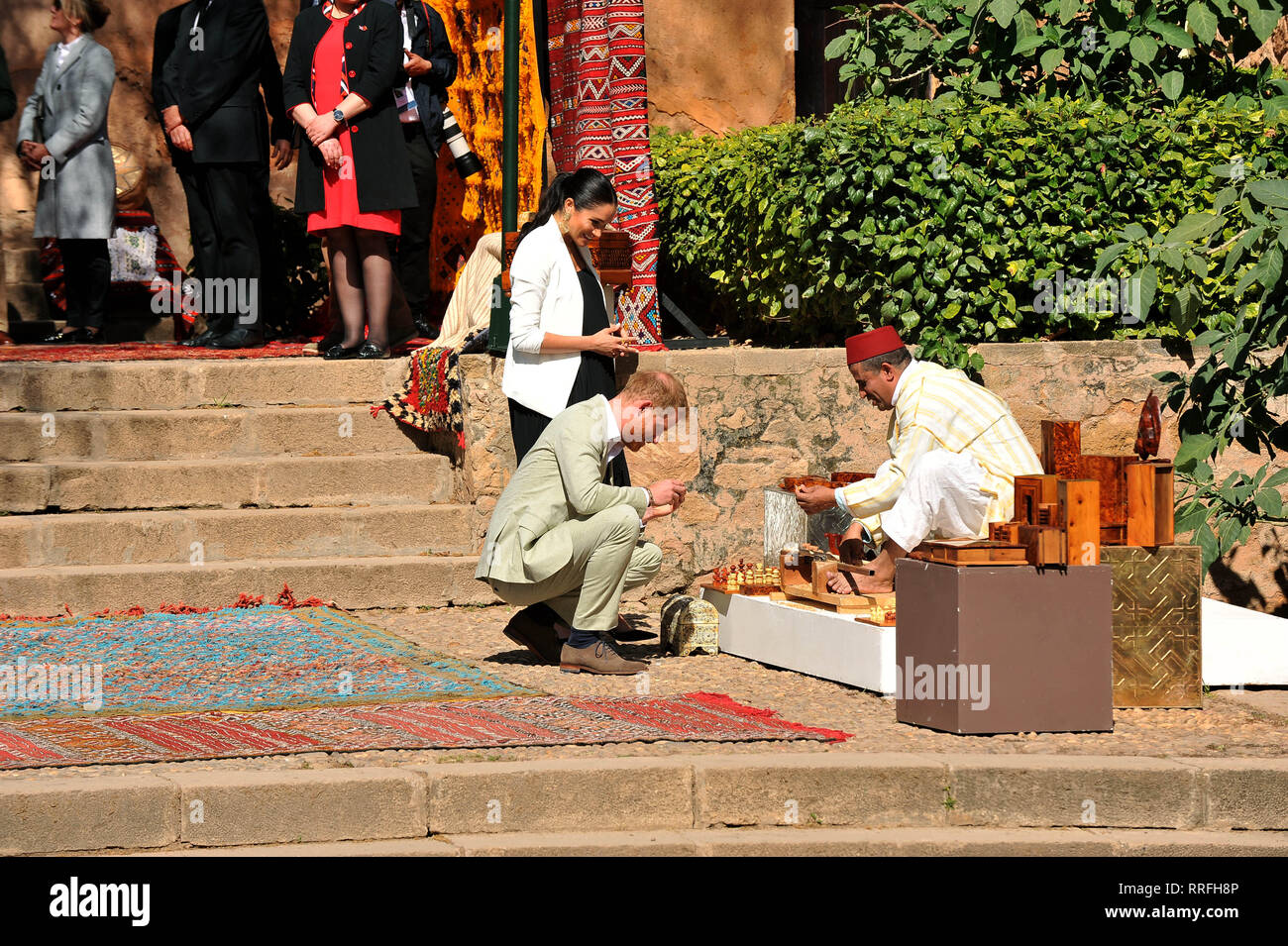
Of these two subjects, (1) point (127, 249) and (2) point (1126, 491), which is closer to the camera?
(2) point (1126, 491)

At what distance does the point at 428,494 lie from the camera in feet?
30.5

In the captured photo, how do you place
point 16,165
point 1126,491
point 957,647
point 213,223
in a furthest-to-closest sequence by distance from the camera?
point 16,165
point 213,223
point 1126,491
point 957,647

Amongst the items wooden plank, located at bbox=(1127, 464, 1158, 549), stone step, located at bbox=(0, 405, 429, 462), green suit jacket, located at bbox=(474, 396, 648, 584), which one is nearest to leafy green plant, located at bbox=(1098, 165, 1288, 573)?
wooden plank, located at bbox=(1127, 464, 1158, 549)

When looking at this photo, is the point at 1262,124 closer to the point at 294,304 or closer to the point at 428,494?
the point at 428,494

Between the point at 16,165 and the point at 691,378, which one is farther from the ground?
the point at 16,165

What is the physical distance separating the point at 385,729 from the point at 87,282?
21.5ft

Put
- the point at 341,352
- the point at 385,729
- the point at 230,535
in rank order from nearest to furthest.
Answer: the point at 385,729 < the point at 230,535 < the point at 341,352

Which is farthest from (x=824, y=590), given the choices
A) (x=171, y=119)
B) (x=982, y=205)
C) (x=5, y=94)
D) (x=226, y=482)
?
(x=5, y=94)

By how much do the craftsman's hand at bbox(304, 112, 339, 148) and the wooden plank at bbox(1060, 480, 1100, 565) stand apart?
201 inches

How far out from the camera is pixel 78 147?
11.4 metres

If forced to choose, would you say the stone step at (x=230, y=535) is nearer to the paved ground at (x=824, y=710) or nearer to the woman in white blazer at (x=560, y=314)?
the paved ground at (x=824, y=710)

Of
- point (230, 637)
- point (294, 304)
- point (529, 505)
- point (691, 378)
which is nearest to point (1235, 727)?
point (529, 505)

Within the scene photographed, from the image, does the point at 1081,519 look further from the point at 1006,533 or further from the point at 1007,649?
the point at 1007,649

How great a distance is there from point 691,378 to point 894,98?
2.20 meters
